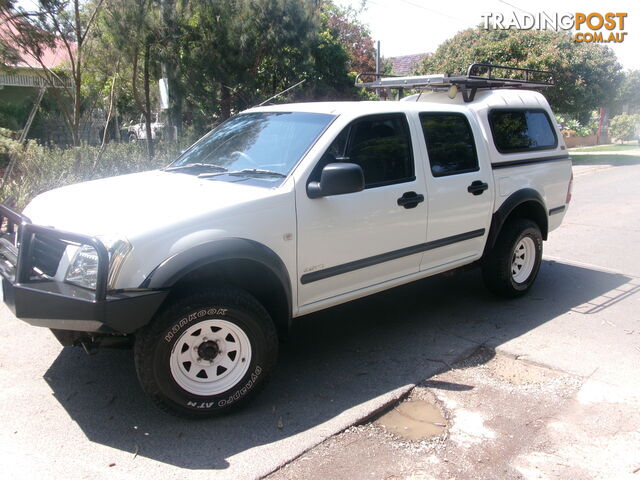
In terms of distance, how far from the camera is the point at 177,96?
1195 centimetres

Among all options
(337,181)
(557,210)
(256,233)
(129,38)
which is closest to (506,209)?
(557,210)

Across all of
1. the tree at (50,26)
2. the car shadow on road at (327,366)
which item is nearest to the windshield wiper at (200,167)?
the car shadow on road at (327,366)

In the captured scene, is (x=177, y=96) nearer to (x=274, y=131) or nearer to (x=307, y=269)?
(x=274, y=131)

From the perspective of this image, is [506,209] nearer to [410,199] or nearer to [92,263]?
[410,199]

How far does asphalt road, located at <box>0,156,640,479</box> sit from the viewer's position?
3.09m

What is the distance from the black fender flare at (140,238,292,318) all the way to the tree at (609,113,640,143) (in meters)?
37.5

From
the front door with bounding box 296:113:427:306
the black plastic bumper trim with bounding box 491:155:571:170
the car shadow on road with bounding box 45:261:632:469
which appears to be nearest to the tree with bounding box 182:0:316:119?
the car shadow on road with bounding box 45:261:632:469

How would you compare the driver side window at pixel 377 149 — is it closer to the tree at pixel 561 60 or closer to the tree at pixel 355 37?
the tree at pixel 561 60

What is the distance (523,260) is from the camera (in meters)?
5.75

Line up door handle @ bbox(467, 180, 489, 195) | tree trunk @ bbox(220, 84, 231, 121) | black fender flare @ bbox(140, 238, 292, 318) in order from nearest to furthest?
black fender flare @ bbox(140, 238, 292, 318), door handle @ bbox(467, 180, 489, 195), tree trunk @ bbox(220, 84, 231, 121)

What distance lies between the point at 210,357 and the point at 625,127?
125 ft

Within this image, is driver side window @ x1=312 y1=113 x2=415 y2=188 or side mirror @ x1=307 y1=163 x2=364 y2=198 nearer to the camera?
side mirror @ x1=307 y1=163 x2=364 y2=198

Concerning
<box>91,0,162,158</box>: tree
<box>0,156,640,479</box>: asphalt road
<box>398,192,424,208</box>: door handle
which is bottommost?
<box>0,156,640,479</box>: asphalt road

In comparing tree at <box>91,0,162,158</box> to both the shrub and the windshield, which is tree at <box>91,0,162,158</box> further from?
the windshield
